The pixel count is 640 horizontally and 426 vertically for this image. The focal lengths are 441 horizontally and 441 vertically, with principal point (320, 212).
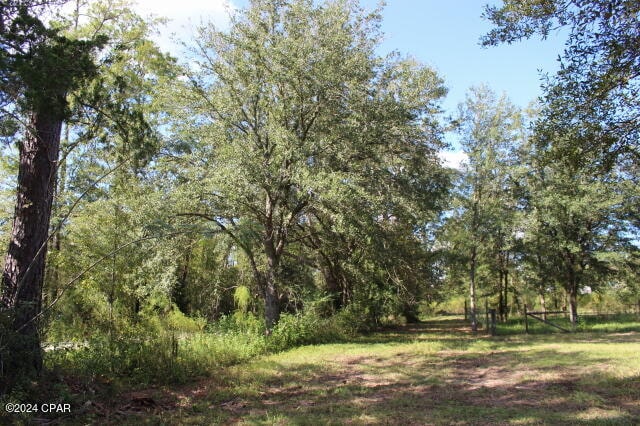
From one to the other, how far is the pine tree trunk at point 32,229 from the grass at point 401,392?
1.73 meters

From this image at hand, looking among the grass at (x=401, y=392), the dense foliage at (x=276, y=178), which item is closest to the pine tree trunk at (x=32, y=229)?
the dense foliage at (x=276, y=178)

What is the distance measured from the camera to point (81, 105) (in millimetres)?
6270

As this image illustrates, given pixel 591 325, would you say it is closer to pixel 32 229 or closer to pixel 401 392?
pixel 401 392

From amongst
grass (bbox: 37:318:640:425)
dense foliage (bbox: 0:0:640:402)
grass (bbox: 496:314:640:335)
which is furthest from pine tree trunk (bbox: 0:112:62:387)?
grass (bbox: 496:314:640:335)

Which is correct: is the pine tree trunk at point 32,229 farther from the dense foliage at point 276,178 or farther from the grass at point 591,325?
the grass at point 591,325

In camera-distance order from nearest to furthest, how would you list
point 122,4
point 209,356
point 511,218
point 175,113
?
1. point 209,356
2. point 122,4
3. point 175,113
4. point 511,218

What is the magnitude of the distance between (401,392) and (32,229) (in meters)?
6.54

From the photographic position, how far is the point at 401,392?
7344 millimetres

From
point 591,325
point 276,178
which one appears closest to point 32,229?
point 276,178

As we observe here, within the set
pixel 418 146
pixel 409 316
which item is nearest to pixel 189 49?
pixel 418 146

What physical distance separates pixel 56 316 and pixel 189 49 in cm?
867

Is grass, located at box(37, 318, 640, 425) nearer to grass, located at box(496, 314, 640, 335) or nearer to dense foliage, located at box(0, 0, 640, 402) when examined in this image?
dense foliage, located at box(0, 0, 640, 402)

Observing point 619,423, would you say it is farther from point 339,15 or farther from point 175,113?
point 175,113

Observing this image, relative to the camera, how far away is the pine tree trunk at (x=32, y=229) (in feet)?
21.2
